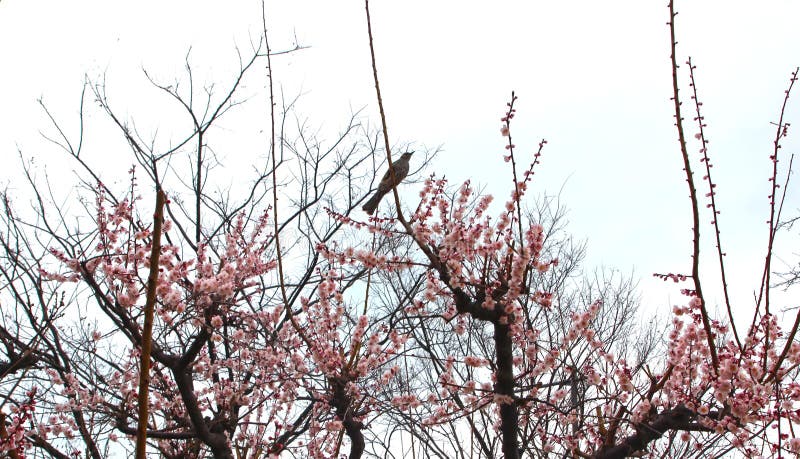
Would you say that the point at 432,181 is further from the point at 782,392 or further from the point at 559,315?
the point at 559,315

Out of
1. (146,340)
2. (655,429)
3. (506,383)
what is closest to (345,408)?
(506,383)

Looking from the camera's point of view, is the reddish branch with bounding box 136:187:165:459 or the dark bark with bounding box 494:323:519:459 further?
the dark bark with bounding box 494:323:519:459

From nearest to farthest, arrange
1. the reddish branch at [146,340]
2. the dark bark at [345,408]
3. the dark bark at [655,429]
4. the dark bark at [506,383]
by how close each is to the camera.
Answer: the reddish branch at [146,340], the dark bark at [655,429], the dark bark at [506,383], the dark bark at [345,408]

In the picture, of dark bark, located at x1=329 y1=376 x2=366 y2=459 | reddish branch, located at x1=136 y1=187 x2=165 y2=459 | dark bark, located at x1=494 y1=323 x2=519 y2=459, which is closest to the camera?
reddish branch, located at x1=136 y1=187 x2=165 y2=459

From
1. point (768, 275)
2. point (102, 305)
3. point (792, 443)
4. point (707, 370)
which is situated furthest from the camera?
point (102, 305)

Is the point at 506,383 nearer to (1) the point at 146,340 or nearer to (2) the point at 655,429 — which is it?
(2) the point at 655,429

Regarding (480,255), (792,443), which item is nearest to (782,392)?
(792,443)

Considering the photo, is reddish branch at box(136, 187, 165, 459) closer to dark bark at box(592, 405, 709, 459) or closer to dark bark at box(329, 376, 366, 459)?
dark bark at box(592, 405, 709, 459)

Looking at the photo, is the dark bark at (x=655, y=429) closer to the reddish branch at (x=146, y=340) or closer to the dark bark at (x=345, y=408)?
the dark bark at (x=345, y=408)

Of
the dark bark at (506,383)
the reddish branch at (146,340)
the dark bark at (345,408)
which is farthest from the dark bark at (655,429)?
the reddish branch at (146,340)

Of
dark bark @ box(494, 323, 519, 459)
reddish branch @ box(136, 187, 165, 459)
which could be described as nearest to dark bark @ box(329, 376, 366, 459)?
dark bark @ box(494, 323, 519, 459)

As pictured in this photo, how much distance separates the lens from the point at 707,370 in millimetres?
3541

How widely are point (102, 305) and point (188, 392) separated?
830 mm

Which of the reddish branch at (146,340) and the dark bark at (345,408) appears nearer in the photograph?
the reddish branch at (146,340)
